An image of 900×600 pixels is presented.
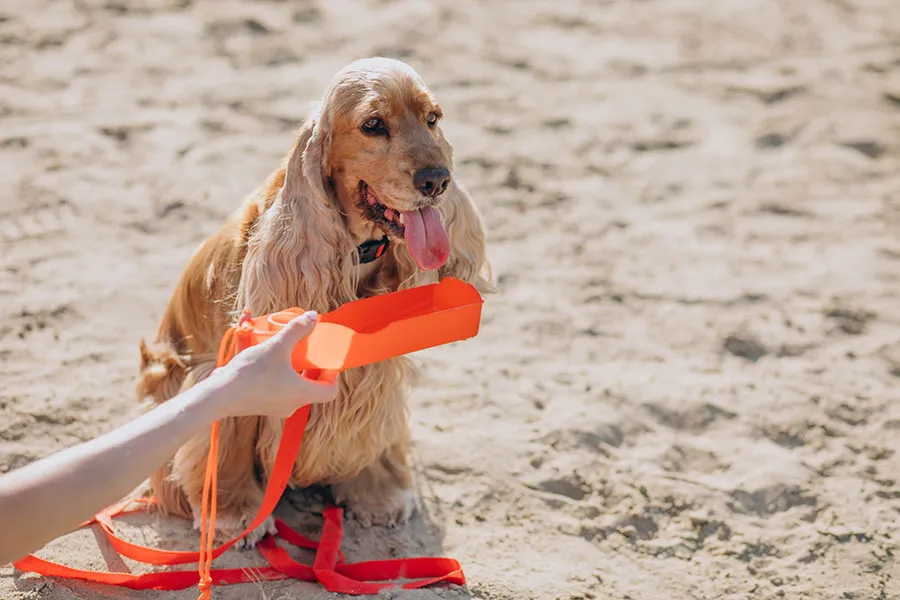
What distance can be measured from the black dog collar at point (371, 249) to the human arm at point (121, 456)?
78cm

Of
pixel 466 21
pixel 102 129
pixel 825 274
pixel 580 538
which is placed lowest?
pixel 580 538

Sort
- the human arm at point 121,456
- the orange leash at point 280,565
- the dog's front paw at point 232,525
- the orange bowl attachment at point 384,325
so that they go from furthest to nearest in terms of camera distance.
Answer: the dog's front paw at point 232,525 < the orange leash at point 280,565 < the orange bowl attachment at point 384,325 < the human arm at point 121,456

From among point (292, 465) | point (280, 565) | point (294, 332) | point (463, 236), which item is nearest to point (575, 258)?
point (463, 236)

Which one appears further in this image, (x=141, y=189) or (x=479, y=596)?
(x=141, y=189)

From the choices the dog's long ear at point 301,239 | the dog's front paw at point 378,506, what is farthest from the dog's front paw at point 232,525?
the dog's long ear at point 301,239

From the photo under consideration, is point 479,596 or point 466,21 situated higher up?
point 466,21

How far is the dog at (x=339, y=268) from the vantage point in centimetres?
284

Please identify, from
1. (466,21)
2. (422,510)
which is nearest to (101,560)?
(422,510)

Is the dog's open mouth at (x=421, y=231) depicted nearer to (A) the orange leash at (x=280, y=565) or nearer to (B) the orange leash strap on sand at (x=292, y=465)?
(B) the orange leash strap on sand at (x=292, y=465)

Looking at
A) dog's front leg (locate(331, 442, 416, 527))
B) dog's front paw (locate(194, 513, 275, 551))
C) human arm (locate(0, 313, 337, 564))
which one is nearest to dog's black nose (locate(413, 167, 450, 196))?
human arm (locate(0, 313, 337, 564))

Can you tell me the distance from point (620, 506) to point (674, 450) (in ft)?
1.32

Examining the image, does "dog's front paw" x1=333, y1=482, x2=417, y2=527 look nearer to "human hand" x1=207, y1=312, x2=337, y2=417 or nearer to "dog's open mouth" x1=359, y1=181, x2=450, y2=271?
"dog's open mouth" x1=359, y1=181, x2=450, y2=271

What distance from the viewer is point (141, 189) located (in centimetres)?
503

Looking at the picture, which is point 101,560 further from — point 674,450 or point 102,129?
point 102,129
